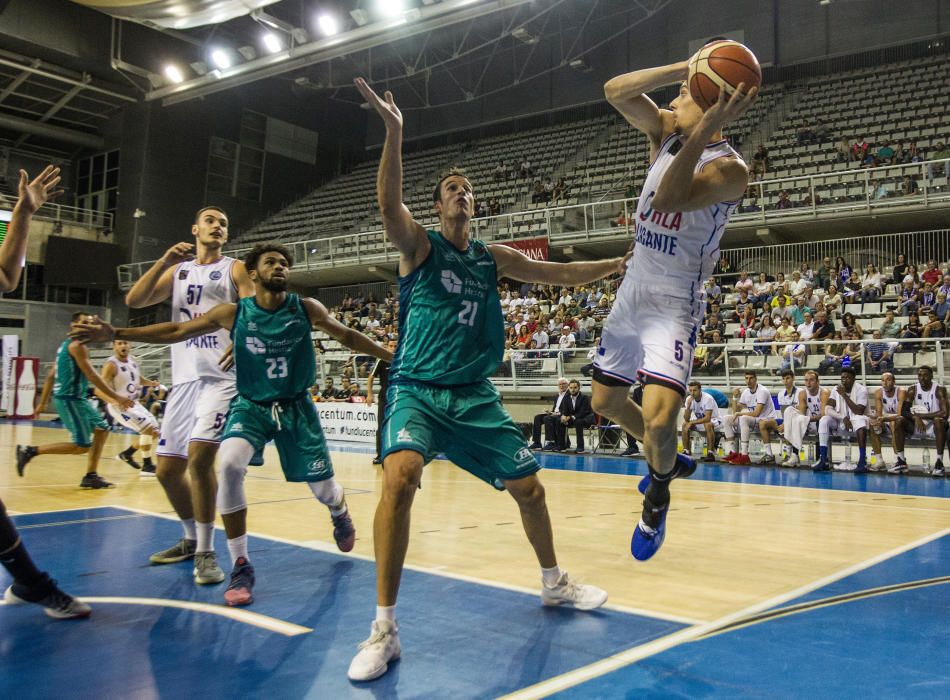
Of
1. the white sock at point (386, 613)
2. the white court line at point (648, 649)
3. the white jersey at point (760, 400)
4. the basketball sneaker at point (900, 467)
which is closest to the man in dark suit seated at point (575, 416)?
the white jersey at point (760, 400)

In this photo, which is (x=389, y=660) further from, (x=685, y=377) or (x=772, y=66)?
(x=772, y=66)

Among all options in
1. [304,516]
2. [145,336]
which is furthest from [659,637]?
[304,516]

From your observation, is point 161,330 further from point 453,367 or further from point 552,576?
point 552,576

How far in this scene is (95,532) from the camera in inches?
225

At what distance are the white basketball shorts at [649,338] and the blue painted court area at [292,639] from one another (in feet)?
3.79

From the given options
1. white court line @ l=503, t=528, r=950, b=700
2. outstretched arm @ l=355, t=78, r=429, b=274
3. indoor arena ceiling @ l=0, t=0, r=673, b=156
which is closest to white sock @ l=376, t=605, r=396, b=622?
white court line @ l=503, t=528, r=950, b=700

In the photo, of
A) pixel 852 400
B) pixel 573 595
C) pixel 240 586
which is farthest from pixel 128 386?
pixel 852 400

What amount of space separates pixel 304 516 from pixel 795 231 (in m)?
16.1

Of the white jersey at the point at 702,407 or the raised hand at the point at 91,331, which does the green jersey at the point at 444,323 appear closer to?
the raised hand at the point at 91,331

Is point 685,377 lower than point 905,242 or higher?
lower

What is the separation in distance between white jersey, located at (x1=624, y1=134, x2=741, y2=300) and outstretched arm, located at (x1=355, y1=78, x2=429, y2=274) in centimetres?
119

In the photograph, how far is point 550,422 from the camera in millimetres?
14320

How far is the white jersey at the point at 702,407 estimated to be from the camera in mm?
12695

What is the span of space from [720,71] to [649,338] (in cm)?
128
